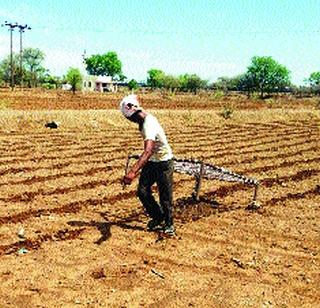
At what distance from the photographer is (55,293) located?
4.82m

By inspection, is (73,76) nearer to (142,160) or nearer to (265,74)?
(265,74)

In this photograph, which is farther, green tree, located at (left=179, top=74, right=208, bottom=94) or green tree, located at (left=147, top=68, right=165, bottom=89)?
green tree, located at (left=147, top=68, right=165, bottom=89)

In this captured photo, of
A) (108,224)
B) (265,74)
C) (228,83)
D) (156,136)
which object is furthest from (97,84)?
(156,136)

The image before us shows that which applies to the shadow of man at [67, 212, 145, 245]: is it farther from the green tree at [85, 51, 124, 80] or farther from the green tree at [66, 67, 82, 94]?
the green tree at [85, 51, 124, 80]

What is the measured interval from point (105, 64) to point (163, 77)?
20.8 meters

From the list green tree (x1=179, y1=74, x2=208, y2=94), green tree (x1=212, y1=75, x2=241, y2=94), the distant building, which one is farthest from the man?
green tree (x1=212, y1=75, x2=241, y2=94)

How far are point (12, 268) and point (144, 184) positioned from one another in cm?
194

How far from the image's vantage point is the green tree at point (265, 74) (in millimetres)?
75625

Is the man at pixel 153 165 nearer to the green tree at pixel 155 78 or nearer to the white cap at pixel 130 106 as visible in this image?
the white cap at pixel 130 106

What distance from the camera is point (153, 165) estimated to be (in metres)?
6.41

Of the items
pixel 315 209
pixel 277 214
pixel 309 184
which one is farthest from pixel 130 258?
pixel 309 184

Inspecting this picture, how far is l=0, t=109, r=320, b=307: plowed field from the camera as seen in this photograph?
4.91 m

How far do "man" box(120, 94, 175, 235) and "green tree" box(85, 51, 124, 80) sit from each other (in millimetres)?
112704

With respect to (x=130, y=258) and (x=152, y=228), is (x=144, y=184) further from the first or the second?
(x=130, y=258)
